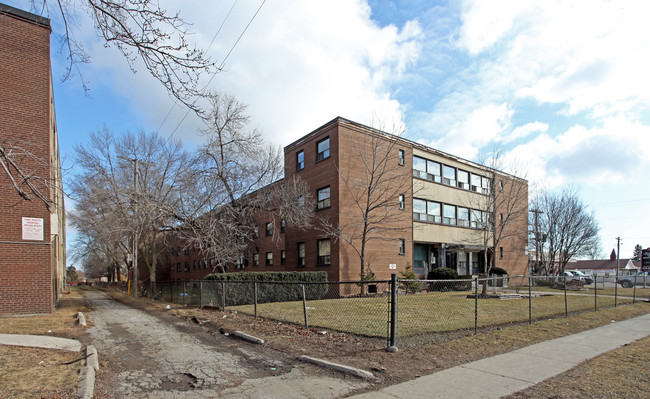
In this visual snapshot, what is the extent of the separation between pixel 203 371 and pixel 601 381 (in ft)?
19.7

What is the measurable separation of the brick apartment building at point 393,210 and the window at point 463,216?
84 millimetres

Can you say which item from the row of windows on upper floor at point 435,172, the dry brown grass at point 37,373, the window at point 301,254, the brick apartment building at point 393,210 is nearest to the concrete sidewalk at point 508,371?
the dry brown grass at point 37,373

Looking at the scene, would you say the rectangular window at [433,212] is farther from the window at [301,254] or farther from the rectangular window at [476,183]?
the window at [301,254]

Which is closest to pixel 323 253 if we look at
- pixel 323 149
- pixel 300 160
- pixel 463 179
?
pixel 323 149

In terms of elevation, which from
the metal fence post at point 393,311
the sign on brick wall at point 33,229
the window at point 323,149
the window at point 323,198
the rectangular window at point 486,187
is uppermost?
the window at point 323,149

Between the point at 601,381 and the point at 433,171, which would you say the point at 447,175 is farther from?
the point at 601,381

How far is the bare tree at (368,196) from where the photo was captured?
23.2m

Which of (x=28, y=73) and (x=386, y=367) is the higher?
(x=28, y=73)

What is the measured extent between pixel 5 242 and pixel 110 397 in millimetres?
11536

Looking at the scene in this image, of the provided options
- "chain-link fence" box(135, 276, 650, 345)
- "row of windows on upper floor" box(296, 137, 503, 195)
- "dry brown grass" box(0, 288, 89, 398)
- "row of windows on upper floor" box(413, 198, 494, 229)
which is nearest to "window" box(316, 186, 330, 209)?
"row of windows on upper floor" box(296, 137, 503, 195)

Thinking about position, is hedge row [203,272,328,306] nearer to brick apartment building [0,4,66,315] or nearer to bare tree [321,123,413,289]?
bare tree [321,123,413,289]

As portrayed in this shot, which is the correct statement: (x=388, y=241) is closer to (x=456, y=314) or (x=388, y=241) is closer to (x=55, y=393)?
(x=456, y=314)

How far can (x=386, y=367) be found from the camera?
6.25 metres

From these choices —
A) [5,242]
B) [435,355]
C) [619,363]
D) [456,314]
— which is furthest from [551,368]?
[5,242]
